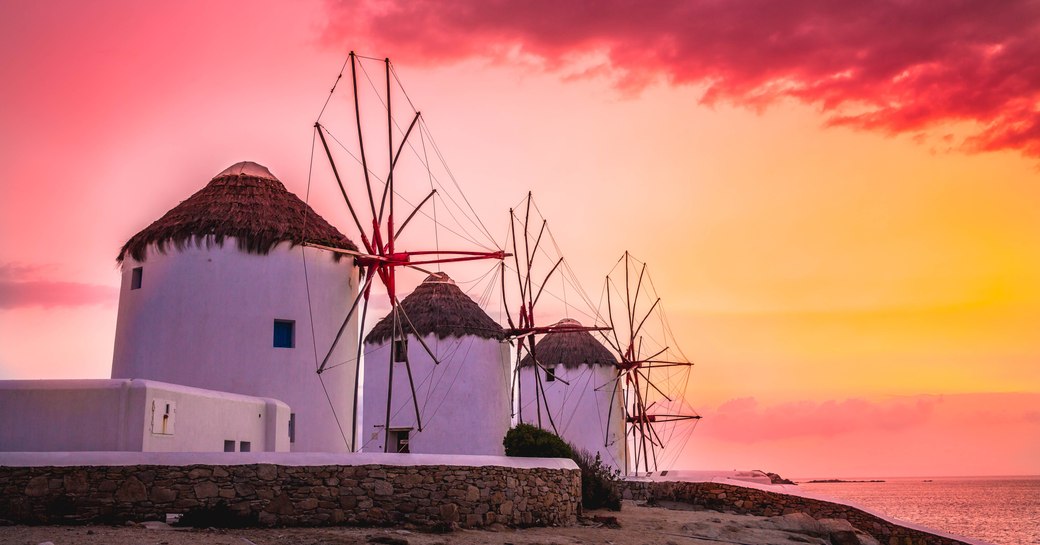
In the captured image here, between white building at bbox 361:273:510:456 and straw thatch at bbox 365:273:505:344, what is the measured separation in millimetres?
34

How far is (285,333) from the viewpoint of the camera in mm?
23672

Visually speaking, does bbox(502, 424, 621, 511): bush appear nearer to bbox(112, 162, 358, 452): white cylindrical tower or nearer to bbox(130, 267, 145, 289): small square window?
bbox(112, 162, 358, 452): white cylindrical tower

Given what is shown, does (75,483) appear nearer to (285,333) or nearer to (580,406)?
(285,333)

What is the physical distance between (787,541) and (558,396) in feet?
70.3

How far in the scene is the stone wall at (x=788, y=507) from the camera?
2723 centimetres

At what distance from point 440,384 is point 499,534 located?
51.9 feet

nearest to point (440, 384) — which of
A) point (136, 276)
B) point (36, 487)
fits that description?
point (136, 276)

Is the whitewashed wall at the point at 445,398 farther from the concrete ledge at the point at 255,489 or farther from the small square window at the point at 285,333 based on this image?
the concrete ledge at the point at 255,489

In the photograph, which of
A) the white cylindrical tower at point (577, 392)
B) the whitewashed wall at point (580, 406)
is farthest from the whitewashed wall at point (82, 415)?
the whitewashed wall at point (580, 406)

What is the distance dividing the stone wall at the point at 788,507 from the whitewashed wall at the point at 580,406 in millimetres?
11149

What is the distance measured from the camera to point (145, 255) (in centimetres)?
2378

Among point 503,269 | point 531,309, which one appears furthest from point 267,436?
point 531,309

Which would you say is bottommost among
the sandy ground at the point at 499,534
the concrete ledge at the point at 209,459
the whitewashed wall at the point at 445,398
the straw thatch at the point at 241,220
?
the sandy ground at the point at 499,534

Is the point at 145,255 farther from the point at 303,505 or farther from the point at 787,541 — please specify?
the point at 787,541
